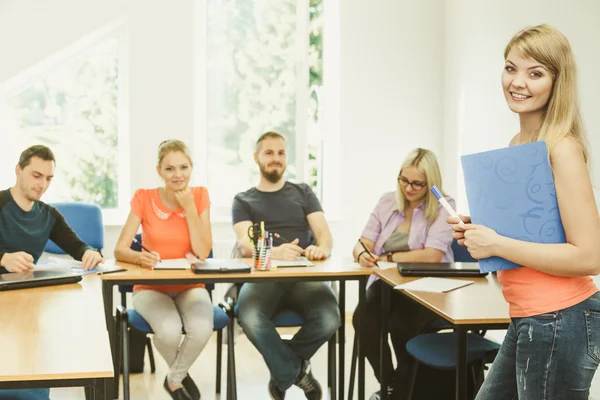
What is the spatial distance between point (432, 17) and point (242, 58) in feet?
4.96

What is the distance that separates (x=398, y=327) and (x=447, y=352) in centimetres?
53

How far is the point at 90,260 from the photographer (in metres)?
3.09

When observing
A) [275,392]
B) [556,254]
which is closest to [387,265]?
[275,392]

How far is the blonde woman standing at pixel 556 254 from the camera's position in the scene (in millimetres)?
1360

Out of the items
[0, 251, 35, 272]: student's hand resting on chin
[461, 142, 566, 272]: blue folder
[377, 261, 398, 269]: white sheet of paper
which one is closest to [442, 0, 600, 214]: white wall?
[377, 261, 398, 269]: white sheet of paper

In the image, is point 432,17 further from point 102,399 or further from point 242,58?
point 102,399

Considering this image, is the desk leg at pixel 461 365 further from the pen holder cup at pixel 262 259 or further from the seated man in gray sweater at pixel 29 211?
the seated man in gray sweater at pixel 29 211

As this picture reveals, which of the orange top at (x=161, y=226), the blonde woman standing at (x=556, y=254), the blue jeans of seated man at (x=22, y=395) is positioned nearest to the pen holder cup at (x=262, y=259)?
the orange top at (x=161, y=226)

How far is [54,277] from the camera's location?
105 inches

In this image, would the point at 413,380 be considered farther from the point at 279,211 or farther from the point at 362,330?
the point at 279,211

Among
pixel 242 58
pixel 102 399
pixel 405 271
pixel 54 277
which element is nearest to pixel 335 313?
pixel 405 271

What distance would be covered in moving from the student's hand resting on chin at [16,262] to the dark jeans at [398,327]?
1.48 m

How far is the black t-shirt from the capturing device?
12.3 feet

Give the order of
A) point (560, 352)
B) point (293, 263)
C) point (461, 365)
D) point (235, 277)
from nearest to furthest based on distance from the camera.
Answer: point (560, 352), point (461, 365), point (235, 277), point (293, 263)
